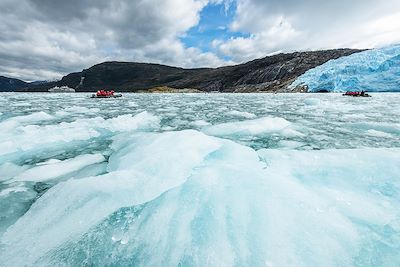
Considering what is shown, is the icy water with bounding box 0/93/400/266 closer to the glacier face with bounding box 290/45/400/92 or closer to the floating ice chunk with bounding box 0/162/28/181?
the floating ice chunk with bounding box 0/162/28/181

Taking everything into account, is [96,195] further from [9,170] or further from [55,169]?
[9,170]

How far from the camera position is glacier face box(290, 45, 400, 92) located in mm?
45625

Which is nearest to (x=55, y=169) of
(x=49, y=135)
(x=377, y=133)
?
(x=49, y=135)

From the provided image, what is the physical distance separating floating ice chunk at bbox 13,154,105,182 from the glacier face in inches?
2072

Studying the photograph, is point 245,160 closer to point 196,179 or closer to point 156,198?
point 196,179

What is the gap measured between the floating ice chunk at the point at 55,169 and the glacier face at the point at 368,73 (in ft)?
173

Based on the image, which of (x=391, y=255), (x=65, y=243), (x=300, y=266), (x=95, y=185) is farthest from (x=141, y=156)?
(x=391, y=255)

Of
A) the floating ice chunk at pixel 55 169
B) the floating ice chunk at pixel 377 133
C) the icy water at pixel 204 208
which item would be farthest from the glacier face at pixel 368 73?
the floating ice chunk at pixel 55 169

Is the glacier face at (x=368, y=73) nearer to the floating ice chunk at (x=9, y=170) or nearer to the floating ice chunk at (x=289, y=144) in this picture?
the floating ice chunk at (x=289, y=144)

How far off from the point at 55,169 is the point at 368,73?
56557 millimetres

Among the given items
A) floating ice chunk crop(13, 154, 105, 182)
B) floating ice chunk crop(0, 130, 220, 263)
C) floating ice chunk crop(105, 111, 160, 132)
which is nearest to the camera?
→ floating ice chunk crop(0, 130, 220, 263)

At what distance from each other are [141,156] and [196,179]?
3.79 feet

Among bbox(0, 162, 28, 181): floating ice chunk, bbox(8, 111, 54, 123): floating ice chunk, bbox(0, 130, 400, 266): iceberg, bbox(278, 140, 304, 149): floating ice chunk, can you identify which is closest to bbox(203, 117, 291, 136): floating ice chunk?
bbox(278, 140, 304, 149): floating ice chunk

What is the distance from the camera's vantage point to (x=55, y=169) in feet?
13.5
